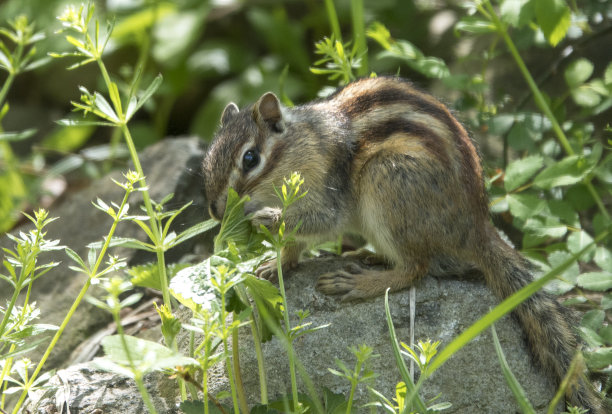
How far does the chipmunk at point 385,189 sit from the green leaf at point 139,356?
943mm

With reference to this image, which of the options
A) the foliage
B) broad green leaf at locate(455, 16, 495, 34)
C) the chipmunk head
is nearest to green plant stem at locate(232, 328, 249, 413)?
the foliage

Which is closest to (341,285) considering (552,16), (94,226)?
(552,16)

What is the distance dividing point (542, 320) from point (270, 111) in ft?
5.19

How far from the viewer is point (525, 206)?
11.9 feet

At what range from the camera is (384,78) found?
12.3ft

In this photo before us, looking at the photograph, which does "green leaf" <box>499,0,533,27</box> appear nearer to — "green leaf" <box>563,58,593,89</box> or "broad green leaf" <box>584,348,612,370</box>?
"green leaf" <box>563,58,593,89</box>

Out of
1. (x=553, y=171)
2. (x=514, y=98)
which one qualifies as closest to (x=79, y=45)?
(x=553, y=171)

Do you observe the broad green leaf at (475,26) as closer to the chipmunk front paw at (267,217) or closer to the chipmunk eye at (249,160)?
the chipmunk eye at (249,160)

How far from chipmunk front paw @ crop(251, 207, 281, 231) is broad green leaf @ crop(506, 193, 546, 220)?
1.25 meters

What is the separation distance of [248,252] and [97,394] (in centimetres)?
90

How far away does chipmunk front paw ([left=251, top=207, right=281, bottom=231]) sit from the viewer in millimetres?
3064

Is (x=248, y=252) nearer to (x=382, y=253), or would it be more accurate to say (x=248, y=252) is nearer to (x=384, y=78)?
(x=382, y=253)

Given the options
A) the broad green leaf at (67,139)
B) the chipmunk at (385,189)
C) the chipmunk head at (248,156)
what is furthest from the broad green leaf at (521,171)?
the broad green leaf at (67,139)

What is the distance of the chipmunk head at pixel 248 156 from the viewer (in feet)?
10.6
